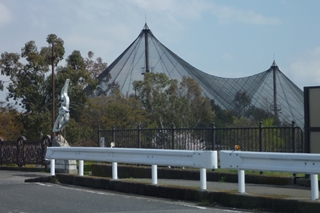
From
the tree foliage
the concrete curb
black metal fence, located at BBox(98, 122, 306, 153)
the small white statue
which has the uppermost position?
the tree foliage

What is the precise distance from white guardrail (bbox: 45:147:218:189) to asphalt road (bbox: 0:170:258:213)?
0.75 m

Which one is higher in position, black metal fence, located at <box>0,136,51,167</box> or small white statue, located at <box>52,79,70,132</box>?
small white statue, located at <box>52,79,70,132</box>

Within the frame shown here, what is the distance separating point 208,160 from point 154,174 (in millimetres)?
1565

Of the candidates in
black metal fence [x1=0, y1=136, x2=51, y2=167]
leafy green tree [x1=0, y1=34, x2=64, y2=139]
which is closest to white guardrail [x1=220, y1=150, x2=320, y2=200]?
black metal fence [x1=0, y1=136, x2=51, y2=167]

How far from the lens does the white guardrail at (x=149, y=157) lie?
399 inches

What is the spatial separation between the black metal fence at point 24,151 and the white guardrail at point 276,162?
16415 millimetres

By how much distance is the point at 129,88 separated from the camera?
200ft

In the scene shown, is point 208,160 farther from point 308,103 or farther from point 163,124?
point 163,124

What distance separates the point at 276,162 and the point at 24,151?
63.6ft

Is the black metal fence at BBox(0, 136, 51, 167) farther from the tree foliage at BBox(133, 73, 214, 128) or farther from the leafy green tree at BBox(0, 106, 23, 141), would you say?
the tree foliage at BBox(133, 73, 214, 128)

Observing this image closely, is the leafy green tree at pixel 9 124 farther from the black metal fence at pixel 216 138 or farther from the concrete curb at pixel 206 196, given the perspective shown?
the concrete curb at pixel 206 196

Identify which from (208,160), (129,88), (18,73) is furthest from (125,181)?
(129,88)

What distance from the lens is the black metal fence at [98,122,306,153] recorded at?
46.7ft

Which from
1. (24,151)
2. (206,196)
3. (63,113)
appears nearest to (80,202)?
(206,196)
